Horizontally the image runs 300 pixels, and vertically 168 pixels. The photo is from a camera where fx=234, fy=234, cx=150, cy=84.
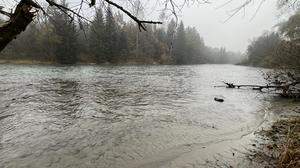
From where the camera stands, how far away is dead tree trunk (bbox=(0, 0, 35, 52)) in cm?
282

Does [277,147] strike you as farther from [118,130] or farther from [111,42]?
[111,42]

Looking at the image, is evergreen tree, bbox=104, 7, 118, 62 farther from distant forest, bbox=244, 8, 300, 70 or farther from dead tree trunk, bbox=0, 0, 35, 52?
dead tree trunk, bbox=0, 0, 35, 52

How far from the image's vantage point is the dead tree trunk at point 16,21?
282 cm

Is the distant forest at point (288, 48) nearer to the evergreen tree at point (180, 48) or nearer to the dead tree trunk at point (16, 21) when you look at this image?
the dead tree trunk at point (16, 21)

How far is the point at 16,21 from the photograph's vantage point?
2877 mm

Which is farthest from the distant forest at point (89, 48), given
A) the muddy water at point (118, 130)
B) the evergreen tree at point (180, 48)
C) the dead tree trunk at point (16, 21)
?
the dead tree trunk at point (16, 21)

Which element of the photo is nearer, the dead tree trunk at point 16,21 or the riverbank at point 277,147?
the dead tree trunk at point 16,21

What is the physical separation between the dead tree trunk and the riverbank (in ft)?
16.5

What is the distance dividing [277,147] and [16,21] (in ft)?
23.7

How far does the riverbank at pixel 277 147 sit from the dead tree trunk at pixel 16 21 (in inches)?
198

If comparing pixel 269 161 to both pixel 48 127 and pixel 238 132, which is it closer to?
pixel 238 132

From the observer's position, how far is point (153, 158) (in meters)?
6.59

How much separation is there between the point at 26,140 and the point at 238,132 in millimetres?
7615

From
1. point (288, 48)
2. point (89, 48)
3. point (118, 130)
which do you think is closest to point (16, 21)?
point (118, 130)
